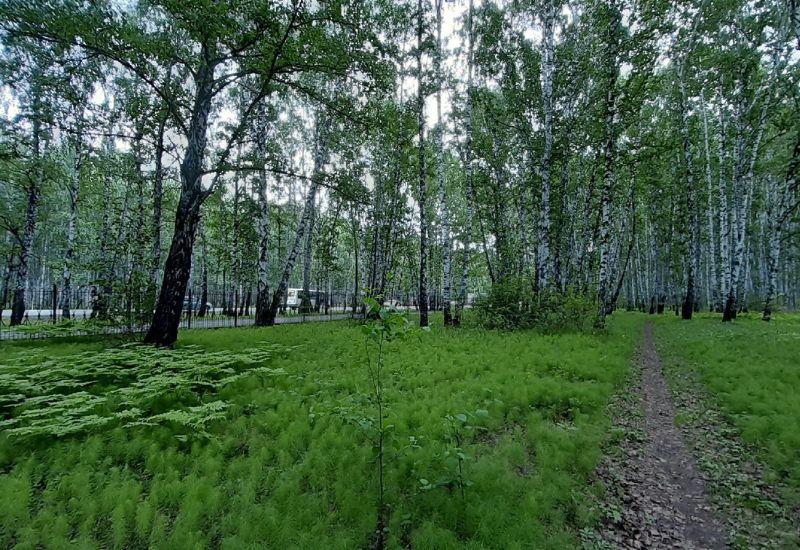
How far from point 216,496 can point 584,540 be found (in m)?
3.73

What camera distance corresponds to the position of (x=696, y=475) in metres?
4.53

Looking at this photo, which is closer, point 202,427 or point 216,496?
point 216,496

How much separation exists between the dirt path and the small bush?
786 cm

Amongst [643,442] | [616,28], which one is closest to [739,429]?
[643,442]

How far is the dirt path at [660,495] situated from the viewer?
3469 millimetres

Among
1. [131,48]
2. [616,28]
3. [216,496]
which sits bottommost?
[216,496]

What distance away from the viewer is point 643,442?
5.39 metres

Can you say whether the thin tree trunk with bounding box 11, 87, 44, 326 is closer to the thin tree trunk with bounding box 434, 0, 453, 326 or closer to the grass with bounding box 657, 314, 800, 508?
the thin tree trunk with bounding box 434, 0, 453, 326

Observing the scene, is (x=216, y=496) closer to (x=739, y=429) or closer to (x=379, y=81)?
(x=739, y=429)

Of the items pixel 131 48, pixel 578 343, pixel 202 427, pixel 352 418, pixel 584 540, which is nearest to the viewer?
pixel 584 540

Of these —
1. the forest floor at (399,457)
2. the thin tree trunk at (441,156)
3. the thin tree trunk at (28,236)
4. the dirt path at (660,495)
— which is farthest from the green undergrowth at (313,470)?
the thin tree trunk at (28,236)

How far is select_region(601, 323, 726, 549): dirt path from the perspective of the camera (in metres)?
3.47

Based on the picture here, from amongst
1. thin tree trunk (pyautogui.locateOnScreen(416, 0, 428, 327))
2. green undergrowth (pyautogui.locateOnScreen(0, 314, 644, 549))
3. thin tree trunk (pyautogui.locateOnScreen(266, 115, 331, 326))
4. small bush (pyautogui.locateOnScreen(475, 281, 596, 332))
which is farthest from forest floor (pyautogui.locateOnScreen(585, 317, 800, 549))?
thin tree trunk (pyautogui.locateOnScreen(266, 115, 331, 326))

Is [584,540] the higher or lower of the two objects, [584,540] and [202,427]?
the lower
